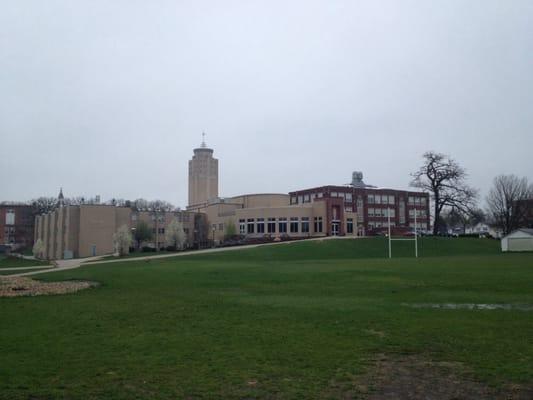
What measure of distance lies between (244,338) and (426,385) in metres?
4.99

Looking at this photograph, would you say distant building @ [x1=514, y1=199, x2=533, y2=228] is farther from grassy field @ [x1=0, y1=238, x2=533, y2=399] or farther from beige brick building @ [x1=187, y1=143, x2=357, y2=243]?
grassy field @ [x1=0, y1=238, x2=533, y2=399]

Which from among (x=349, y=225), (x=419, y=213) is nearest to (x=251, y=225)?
(x=349, y=225)

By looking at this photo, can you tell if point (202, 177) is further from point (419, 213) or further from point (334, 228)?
point (334, 228)

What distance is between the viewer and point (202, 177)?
179 meters

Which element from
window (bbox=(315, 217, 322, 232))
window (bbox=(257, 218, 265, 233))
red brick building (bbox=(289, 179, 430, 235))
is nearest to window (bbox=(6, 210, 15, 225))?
red brick building (bbox=(289, 179, 430, 235))

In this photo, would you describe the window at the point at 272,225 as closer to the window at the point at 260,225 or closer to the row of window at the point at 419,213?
the window at the point at 260,225

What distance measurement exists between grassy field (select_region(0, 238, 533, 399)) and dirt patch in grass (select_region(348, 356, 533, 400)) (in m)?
0.31

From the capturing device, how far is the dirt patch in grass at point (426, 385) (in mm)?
7973

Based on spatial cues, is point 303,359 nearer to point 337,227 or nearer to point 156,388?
point 156,388

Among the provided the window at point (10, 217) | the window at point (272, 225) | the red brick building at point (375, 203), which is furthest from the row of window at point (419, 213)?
the window at point (10, 217)

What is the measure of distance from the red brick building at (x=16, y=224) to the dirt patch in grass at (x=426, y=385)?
499 feet

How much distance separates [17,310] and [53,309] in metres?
1.25

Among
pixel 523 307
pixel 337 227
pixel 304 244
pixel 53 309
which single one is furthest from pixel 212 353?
pixel 337 227

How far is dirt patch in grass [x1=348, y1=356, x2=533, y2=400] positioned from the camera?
797 centimetres
